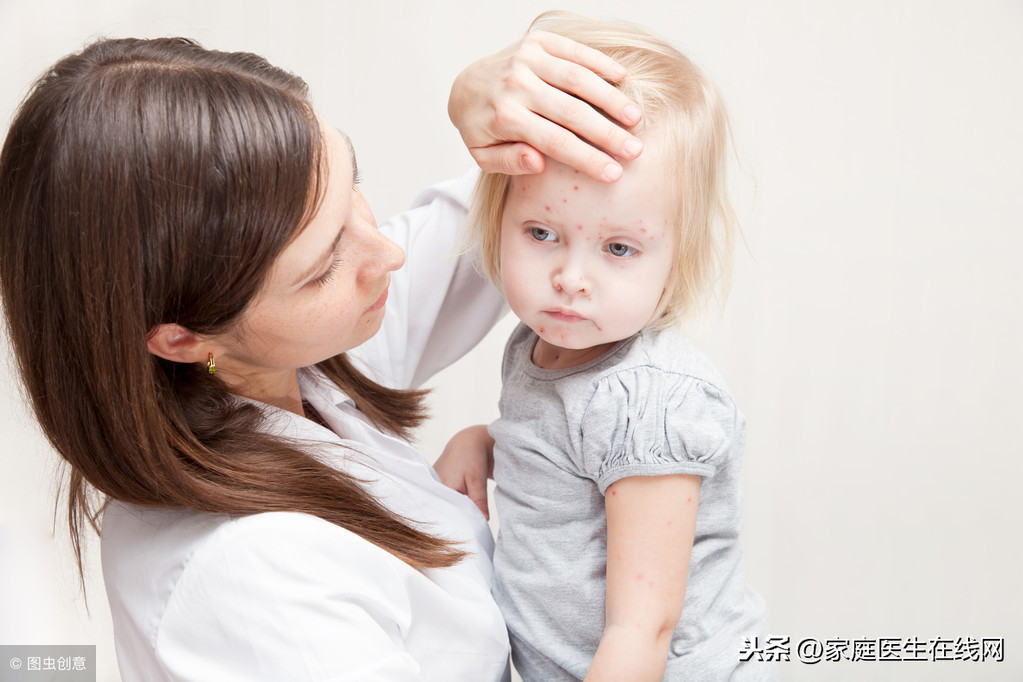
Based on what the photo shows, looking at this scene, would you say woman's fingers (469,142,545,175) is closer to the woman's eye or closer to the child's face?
the child's face

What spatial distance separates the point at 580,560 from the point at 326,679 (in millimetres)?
382

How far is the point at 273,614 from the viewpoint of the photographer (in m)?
0.84

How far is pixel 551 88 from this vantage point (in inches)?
38.9

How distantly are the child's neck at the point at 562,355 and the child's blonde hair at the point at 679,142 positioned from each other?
0.28 feet

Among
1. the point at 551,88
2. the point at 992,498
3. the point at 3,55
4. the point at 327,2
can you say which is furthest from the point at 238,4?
the point at 992,498

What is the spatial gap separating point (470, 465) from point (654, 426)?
18.0 inches

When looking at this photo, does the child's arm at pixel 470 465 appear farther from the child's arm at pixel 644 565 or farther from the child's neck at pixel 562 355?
the child's arm at pixel 644 565

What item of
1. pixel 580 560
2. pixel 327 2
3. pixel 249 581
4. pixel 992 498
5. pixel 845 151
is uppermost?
pixel 327 2

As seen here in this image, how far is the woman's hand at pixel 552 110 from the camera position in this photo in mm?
962

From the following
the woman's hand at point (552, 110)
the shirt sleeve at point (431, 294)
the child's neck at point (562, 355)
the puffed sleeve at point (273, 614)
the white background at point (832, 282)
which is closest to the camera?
the puffed sleeve at point (273, 614)

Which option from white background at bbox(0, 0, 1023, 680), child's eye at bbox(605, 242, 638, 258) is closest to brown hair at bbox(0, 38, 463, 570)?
child's eye at bbox(605, 242, 638, 258)

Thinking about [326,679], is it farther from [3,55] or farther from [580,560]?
[3,55]

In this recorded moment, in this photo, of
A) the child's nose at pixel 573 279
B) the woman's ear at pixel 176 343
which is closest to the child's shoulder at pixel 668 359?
the child's nose at pixel 573 279

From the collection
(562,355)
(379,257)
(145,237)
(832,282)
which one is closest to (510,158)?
(379,257)
